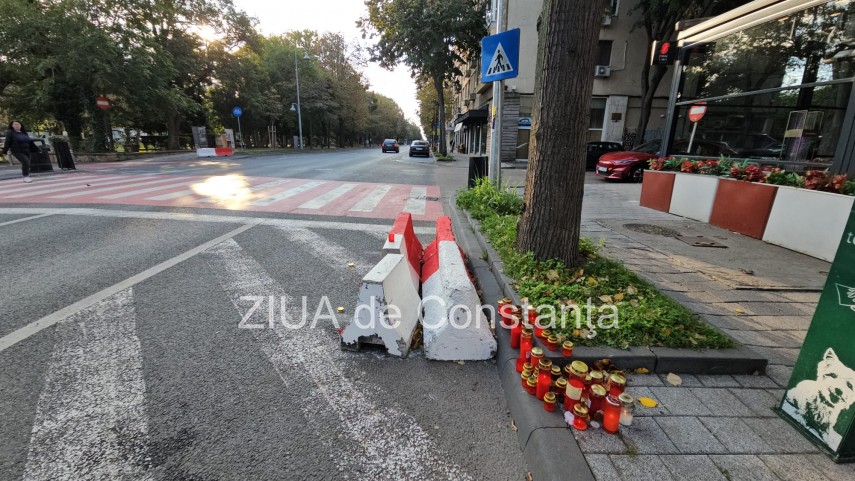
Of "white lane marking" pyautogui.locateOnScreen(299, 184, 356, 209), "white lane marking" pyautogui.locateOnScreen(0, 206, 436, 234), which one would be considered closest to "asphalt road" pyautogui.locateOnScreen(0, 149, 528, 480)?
"white lane marking" pyautogui.locateOnScreen(0, 206, 436, 234)

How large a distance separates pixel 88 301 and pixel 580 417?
4.43 meters

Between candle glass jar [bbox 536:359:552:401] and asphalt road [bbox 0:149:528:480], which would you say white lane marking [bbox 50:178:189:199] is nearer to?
asphalt road [bbox 0:149:528:480]

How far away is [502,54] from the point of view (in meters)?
6.42

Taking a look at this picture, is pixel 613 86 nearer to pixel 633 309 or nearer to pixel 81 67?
pixel 633 309

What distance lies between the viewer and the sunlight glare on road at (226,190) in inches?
353

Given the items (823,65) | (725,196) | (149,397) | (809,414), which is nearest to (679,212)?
(725,196)

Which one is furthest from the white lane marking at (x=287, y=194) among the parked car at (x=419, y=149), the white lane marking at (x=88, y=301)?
the parked car at (x=419, y=149)

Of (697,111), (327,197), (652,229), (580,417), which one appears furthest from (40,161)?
(697,111)

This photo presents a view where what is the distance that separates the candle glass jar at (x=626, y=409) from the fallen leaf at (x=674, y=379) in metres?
0.64

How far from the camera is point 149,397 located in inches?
92.4

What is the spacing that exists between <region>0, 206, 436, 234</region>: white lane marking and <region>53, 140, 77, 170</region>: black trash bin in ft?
33.0

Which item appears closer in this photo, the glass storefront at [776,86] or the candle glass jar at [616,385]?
the candle glass jar at [616,385]

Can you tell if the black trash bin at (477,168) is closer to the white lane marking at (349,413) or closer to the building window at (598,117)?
the white lane marking at (349,413)

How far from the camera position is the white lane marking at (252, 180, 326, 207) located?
910cm
